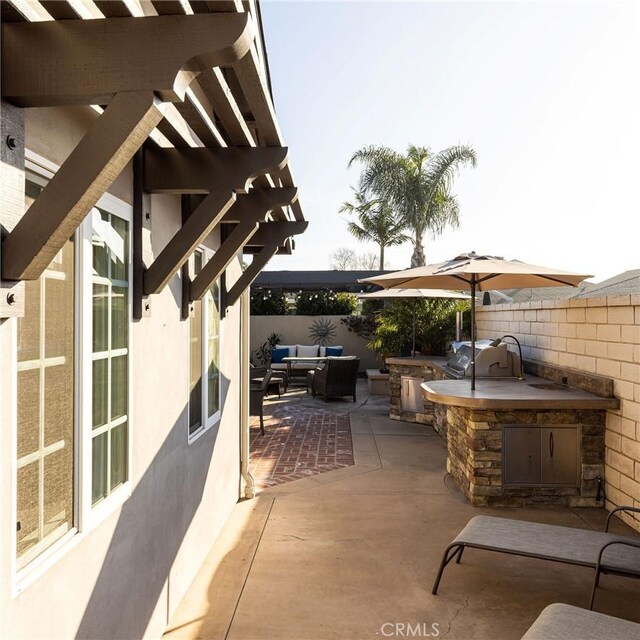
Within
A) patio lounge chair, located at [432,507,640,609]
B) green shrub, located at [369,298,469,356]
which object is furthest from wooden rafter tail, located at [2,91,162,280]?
green shrub, located at [369,298,469,356]

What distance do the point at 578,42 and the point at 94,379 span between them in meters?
7.33

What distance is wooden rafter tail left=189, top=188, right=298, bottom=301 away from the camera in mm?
3363

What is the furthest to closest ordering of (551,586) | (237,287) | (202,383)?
(237,287)
(202,383)
(551,586)

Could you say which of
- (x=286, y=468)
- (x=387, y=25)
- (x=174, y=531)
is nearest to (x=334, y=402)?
(x=286, y=468)

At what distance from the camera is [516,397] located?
5086 millimetres

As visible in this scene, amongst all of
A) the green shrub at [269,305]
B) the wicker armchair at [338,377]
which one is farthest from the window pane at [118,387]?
the green shrub at [269,305]

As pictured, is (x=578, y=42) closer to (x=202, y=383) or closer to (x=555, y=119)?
(x=555, y=119)

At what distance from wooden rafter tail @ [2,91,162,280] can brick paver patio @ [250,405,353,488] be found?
4.81 meters

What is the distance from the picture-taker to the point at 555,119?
9453 millimetres

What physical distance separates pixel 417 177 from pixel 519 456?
13878mm

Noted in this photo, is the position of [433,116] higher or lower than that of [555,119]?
higher

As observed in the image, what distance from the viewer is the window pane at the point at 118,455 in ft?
7.82

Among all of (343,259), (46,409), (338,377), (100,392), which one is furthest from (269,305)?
(343,259)

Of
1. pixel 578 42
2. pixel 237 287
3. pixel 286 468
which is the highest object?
pixel 578 42
